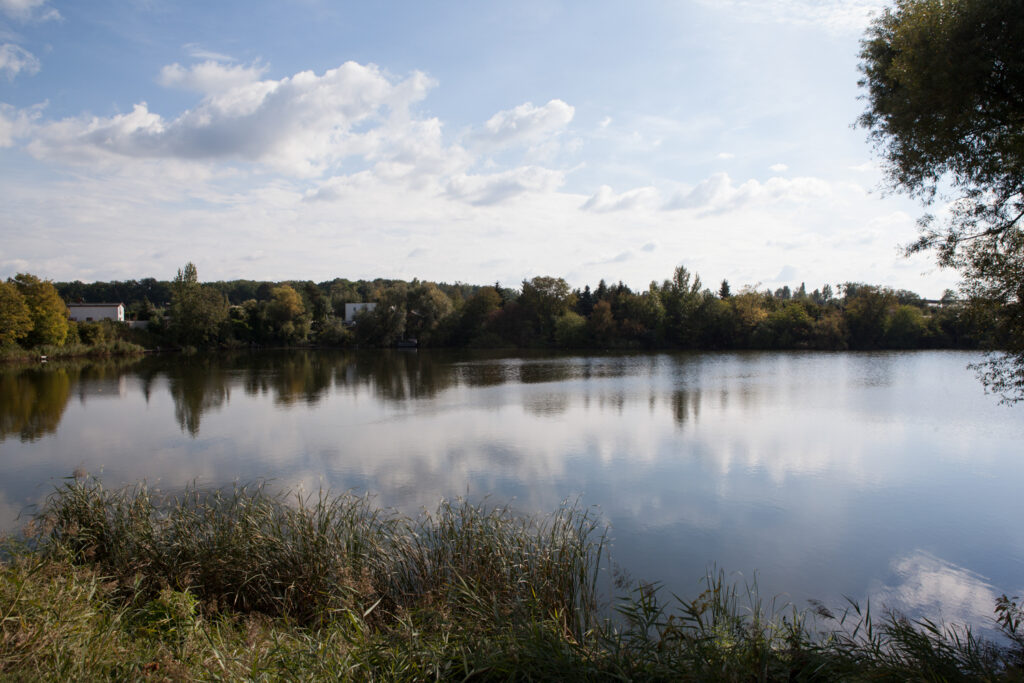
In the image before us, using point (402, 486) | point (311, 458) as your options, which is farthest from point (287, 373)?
point (402, 486)

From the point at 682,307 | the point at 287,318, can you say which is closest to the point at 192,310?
the point at 287,318

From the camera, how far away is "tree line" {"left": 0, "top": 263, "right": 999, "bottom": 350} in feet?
167

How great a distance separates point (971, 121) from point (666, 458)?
27.5 ft

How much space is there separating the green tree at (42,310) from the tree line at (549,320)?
0.08 m

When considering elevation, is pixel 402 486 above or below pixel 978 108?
below

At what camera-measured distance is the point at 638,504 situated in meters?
9.76

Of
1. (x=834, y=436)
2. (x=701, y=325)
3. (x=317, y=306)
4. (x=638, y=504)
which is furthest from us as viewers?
(x=317, y=306)

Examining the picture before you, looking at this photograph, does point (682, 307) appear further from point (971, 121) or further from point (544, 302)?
point (971, 121)

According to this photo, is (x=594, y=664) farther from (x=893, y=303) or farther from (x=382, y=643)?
(x=893, y=303)

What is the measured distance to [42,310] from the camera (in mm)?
42281

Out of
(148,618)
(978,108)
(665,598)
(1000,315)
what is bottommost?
(665,598)

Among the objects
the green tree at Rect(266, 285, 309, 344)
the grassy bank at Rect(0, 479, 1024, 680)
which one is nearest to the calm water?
the grassy bank at Rect(0, 479, 1024, 680)

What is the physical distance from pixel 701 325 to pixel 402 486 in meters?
50.9

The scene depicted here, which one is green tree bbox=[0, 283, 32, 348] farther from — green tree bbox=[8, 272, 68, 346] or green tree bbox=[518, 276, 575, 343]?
green tree bbox=[518, 276, 575, 343]
